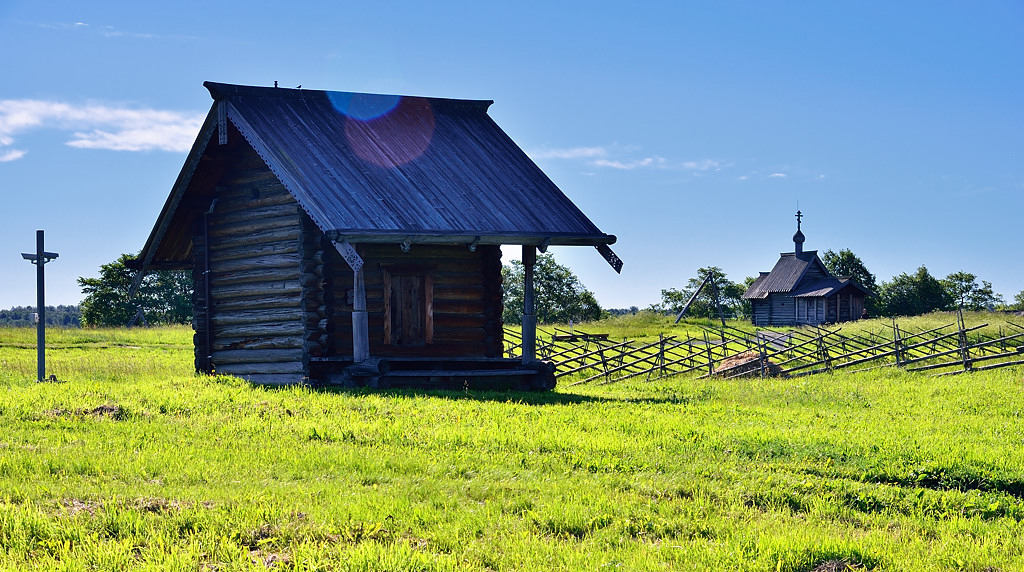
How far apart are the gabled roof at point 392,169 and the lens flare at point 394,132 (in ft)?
0.09

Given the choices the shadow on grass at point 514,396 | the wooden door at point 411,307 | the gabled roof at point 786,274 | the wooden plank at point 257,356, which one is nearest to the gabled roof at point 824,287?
the gabled roof at point 786,274

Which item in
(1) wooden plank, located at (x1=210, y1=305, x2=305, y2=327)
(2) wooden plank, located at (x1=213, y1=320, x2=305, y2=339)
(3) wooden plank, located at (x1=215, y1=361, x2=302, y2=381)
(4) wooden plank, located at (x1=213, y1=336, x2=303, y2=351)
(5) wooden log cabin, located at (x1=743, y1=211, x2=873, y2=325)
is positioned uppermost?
(5) wooden log cabin, located at (x1=743, y1=211, x2=873, y2=325)

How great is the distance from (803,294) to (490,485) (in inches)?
2410

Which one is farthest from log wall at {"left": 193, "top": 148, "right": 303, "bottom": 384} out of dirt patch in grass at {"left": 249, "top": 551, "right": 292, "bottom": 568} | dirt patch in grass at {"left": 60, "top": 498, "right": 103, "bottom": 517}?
dirt patch in grass at {"left": 249, "top": 551, "right": 292, "bottom": 568}

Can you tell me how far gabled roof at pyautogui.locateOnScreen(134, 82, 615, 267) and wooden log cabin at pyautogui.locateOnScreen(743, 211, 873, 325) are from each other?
4699 cm

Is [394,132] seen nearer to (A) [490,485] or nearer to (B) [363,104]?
(B) [363,104]

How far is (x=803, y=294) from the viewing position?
6675 centimetres

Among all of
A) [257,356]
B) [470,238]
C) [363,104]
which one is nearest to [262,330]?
[257,356]

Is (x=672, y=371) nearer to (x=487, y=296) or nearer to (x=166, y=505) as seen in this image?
(x=487, y=296)

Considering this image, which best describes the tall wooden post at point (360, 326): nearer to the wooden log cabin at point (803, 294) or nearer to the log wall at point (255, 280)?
the log wall at point (255, 280)

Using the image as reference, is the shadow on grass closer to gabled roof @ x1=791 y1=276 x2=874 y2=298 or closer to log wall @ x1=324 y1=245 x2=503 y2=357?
log wall @ x1=324 y1=245 x2=503 y2=357

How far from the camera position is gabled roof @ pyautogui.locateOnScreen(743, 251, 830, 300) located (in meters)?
68.2

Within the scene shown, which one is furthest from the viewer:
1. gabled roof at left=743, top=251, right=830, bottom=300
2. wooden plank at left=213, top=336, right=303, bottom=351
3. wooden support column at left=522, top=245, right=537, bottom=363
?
gabled roof at left=743, top=251, right=830, bottom=300

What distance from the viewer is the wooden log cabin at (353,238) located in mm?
19188
